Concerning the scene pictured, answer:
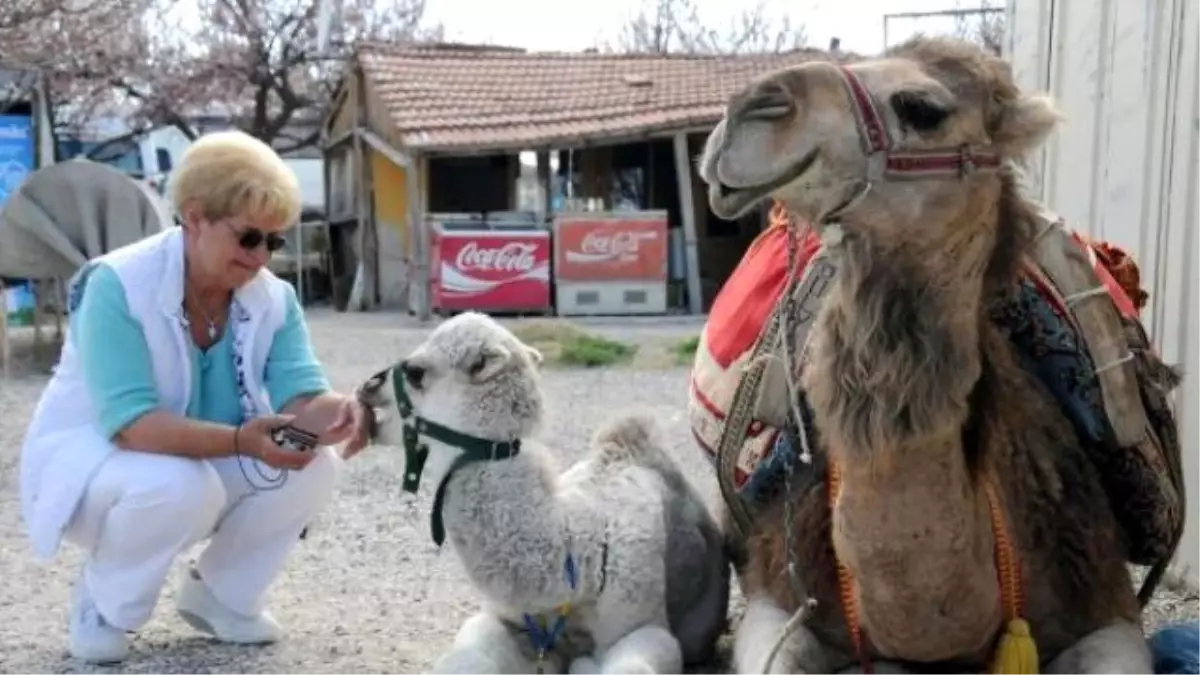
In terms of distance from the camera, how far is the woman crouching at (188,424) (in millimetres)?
3713

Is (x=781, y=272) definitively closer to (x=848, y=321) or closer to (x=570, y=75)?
(x=848, y=321)

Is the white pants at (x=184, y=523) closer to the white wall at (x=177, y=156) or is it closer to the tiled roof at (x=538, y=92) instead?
the tiled roof at (x=538, y=92)

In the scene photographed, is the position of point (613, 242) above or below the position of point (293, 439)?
A: below

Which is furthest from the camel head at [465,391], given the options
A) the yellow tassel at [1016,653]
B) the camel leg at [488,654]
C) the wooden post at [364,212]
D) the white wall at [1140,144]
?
the wooden post at [364,212]

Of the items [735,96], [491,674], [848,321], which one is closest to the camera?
[735,96]

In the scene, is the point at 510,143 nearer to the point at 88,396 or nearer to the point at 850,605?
the point at 88,396

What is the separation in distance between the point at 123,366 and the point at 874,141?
215 cm

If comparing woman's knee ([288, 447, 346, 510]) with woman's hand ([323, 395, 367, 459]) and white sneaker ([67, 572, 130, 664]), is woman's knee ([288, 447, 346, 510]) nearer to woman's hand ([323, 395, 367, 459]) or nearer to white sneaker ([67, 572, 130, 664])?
woman's hand ([323, 395, 367, 459])

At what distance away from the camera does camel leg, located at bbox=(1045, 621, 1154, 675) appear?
2771 millimetres

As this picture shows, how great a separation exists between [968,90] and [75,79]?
23078 mm

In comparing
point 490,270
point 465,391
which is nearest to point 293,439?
point 465,391

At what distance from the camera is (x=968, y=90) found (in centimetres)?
238

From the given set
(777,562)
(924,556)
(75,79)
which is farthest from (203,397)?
(75,79)

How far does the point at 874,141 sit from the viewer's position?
7.25 ft
